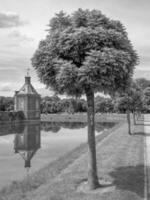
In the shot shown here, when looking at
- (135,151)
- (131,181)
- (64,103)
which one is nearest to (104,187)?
(131,181)

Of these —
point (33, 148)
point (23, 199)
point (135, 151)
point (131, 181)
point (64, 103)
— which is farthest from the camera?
point (64, 103)

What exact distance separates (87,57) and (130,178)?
14.0 ft

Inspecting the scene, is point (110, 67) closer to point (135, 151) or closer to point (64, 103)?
point (135, 151)

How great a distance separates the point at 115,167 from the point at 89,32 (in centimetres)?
553

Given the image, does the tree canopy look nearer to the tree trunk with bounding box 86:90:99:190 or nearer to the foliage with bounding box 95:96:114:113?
the tree trunk with bounding box 86:90:99:190

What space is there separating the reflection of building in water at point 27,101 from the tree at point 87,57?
54.5m

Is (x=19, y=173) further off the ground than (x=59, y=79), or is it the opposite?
(x=59, y=79)

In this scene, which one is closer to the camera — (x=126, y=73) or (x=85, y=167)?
(x=126, y=73)

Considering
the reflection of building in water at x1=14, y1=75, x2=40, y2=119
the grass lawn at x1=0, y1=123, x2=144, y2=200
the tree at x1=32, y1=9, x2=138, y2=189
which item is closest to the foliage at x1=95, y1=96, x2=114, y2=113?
the reflection of building in water at x1=14, y1=75, x2=40, y2=119

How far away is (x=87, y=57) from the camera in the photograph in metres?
6.88

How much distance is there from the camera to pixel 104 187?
304 inches

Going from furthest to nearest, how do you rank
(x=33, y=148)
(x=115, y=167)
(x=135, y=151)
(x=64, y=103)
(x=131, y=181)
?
(x=64, y=103), (x=33, y=148), (x=135, y=151), (x=115, y=167), (x=131, y=181)

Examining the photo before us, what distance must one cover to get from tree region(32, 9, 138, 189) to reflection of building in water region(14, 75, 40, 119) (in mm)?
54501

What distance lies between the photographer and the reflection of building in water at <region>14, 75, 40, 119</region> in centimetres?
6175
